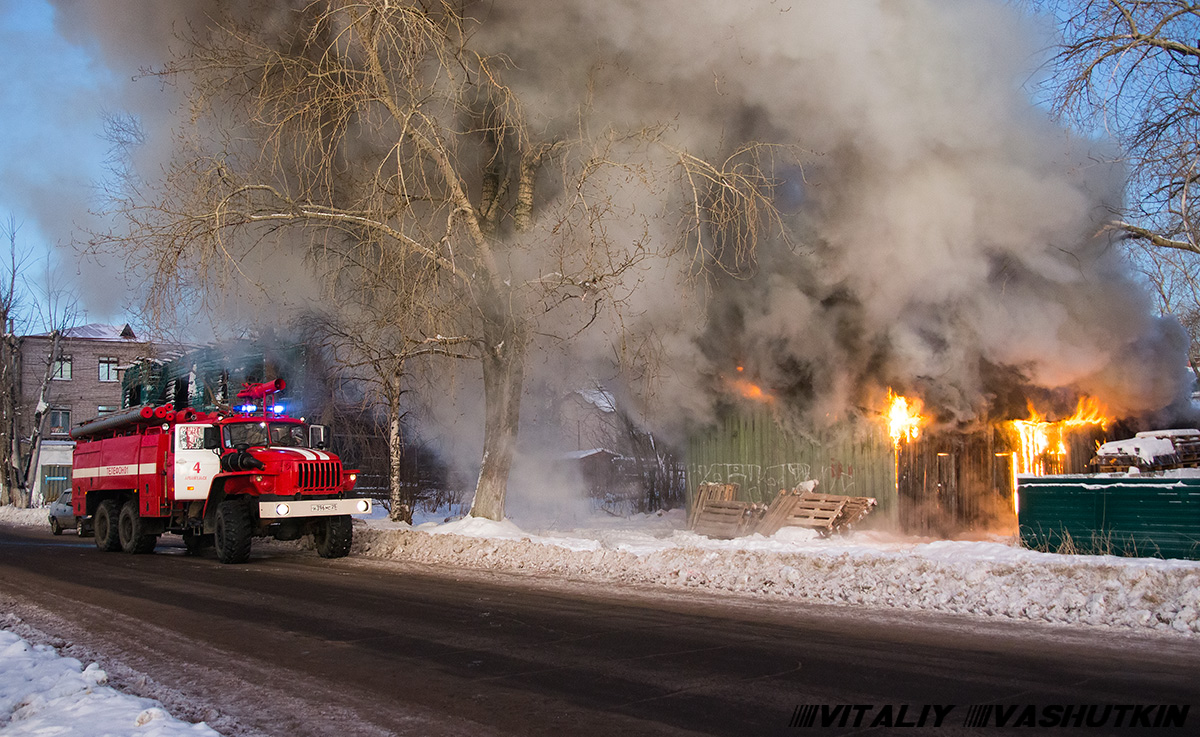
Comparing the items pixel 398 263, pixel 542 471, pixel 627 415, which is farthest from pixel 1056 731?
pixel 542 471

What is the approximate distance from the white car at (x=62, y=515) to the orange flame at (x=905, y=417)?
22.1 metres

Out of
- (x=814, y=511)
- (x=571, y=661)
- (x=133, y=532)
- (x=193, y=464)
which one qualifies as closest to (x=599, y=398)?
(x=814, y=511)

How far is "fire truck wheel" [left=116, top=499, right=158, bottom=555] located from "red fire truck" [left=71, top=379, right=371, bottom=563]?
0.06 feet

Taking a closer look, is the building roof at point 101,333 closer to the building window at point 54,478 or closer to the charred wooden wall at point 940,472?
the building window at point 54,478

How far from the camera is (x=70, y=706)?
16.4ft

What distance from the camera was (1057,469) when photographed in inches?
658

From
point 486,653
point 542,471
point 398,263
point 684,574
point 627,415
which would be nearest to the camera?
point 486,653

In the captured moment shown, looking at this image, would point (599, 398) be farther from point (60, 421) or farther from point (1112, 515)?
point (60, 421)

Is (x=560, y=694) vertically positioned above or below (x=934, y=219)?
below

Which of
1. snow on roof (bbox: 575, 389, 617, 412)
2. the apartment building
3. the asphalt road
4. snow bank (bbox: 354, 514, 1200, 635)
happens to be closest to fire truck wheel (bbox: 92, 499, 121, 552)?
snow bank (bbox: 354, 514, 1200, 635)

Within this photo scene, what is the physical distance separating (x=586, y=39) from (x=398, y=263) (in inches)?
→ 255

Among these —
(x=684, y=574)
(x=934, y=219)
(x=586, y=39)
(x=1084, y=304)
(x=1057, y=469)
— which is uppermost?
(x=586, y=39)

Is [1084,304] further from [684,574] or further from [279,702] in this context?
[279,702]

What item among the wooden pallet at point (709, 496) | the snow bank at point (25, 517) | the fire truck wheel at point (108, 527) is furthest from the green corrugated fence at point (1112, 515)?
the snow bank at point (25, 517)
